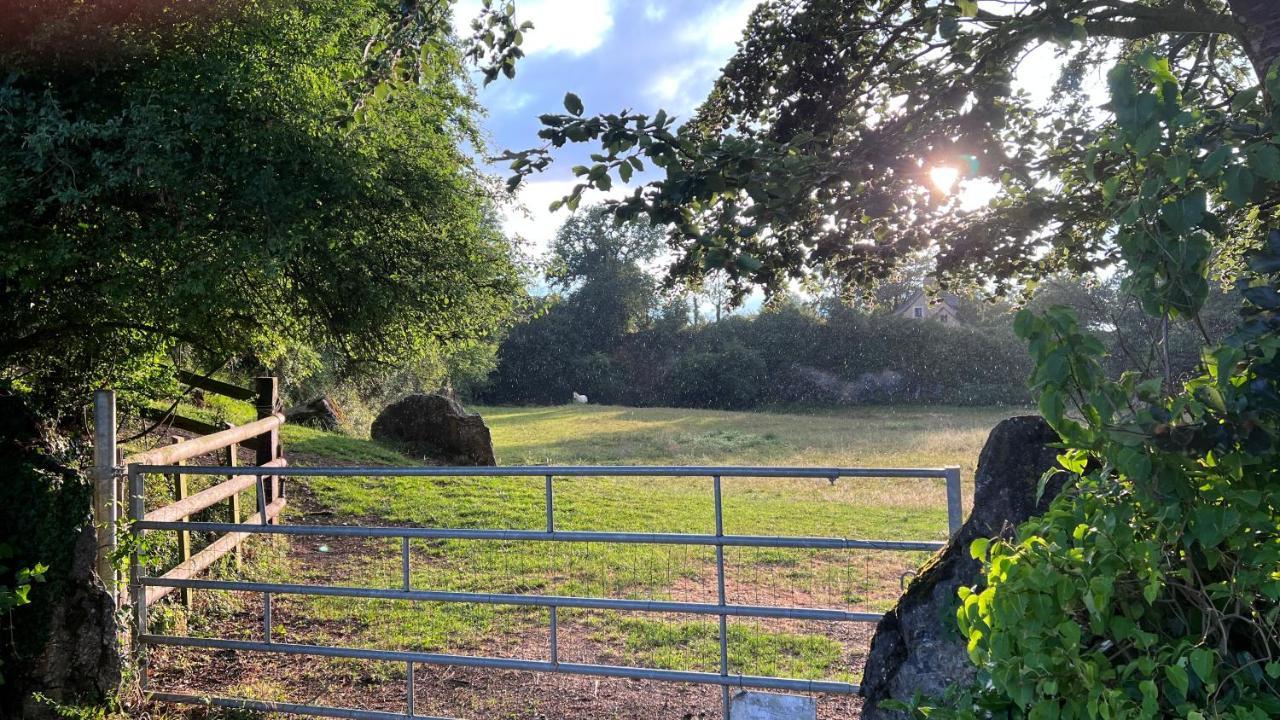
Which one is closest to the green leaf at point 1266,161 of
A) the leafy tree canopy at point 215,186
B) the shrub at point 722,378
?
the leafy tree canopy at point 215,186

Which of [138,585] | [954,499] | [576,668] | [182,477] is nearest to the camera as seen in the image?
[954,499]

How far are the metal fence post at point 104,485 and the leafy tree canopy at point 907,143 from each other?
2630mm

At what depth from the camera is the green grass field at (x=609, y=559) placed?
5.14 metres

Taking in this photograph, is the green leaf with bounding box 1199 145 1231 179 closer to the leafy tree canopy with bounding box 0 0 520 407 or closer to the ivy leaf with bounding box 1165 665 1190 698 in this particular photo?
the ivy leaf with bounding box 1165 665 1190 698

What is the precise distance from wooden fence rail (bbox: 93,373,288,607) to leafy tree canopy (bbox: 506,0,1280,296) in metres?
2.42

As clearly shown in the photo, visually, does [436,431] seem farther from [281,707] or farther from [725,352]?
[725,352]

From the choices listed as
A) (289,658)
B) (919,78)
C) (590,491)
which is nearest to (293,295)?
(289,658)

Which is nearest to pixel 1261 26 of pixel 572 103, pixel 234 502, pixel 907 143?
pixel 907 143

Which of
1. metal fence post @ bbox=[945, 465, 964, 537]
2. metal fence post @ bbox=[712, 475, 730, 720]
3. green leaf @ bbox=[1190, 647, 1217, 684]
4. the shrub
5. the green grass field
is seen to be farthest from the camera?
the shrub

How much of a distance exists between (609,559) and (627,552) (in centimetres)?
44

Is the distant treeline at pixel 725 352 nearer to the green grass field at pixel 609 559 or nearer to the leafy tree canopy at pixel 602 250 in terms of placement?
the leafy tree canopy at pixel 602 250

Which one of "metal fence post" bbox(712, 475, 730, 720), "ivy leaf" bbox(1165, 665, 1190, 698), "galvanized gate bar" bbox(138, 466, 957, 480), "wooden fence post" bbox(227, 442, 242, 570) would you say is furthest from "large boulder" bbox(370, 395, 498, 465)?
"ivy leaf" bbox(1165, 665, 1190, 698)

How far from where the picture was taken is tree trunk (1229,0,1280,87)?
2695 millimetres

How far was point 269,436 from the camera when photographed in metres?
6.89
